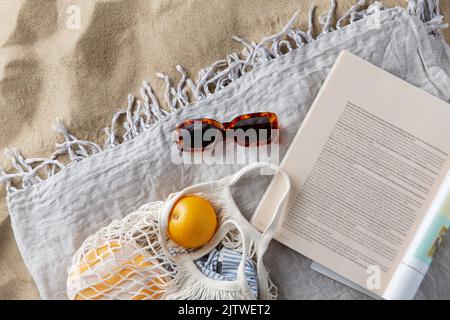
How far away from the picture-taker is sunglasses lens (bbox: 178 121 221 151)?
88cm

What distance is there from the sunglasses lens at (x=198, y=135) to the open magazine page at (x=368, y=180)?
0.44ft

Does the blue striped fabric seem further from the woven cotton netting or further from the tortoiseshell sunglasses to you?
the tortoiseshell sunglasses

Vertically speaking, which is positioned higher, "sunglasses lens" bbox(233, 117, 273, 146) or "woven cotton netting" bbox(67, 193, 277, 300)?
"sunglasses lens" bbox(233, 117, 273, 146)

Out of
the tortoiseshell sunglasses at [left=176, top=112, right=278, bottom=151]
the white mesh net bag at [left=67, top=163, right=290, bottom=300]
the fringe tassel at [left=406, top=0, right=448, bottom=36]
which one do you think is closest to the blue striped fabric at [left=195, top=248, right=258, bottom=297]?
the white mesh net bag at [left=67, top=163, right=290, bottom=300]

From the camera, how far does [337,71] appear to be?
89cm

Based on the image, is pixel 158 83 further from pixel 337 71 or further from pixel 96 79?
pixel 337 71

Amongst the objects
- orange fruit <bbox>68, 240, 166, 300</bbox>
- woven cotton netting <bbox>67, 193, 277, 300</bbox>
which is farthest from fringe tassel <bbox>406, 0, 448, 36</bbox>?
orange fruit <bbox>68, 240, 166, 300</bbox>

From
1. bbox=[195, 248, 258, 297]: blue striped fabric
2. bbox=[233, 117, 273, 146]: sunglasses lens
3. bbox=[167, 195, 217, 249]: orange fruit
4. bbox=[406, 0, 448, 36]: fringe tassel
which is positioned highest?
bbox=[406, 0, 448, 36]: fringe tassel

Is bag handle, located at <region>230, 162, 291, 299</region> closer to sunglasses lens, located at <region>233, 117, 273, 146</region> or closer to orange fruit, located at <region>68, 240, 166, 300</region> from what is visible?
sunglasses lens, located at <region>233, 117, 273, 146</region>

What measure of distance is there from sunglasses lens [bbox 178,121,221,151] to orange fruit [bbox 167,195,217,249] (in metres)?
0.09

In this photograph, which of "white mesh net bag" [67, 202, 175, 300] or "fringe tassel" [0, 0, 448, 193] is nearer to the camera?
"white mesh net bag" [67, 202, 175, 300]

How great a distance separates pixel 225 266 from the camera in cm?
85

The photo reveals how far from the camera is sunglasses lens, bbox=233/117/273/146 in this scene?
87 cm

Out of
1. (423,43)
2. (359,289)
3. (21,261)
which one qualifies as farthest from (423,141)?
(21,261)
